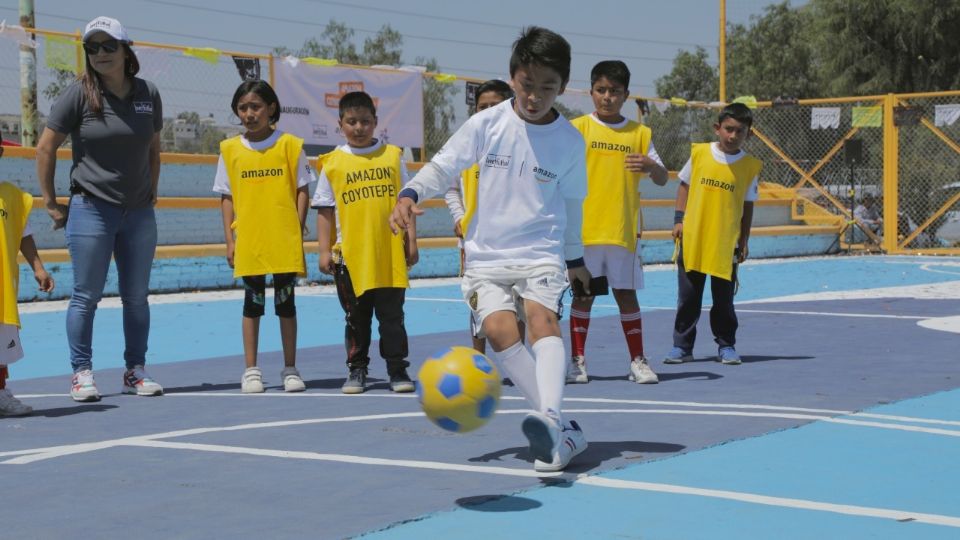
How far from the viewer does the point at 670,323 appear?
11.7 m

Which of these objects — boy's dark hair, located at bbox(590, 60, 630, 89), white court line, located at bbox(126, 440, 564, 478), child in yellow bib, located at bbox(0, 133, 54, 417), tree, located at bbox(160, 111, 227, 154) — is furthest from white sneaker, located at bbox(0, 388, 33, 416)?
tree, located at bbox(160, 111, 227, 154)

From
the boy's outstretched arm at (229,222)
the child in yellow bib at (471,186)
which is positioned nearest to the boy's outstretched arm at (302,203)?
the boy's outstretched arm at (229,222)

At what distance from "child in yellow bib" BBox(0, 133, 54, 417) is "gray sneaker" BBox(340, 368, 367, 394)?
1739 millimetres

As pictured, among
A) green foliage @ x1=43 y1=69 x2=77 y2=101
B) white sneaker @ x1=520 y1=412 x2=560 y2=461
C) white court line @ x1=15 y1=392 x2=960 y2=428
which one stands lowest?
white court line @ x1=15 y1=392 x2=960 y2=428

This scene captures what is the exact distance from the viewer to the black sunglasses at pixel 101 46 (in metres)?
7.10

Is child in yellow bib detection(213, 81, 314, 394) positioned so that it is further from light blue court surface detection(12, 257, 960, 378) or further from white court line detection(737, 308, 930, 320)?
white court line detection(737, 308, 930, 320)

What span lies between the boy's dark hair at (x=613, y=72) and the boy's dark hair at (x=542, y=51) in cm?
265

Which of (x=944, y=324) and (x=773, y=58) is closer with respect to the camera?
(x=944, y=324)

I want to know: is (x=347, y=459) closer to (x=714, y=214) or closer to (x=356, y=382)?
(x=356, y=382)

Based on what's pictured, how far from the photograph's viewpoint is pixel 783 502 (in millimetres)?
4418

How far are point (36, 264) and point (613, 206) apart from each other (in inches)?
135

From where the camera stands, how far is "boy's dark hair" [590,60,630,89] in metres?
7.84

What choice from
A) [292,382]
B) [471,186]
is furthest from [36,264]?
[471,186]

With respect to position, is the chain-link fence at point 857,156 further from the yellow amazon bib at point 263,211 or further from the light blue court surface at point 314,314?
the yellow amazon bib at point 263,211
